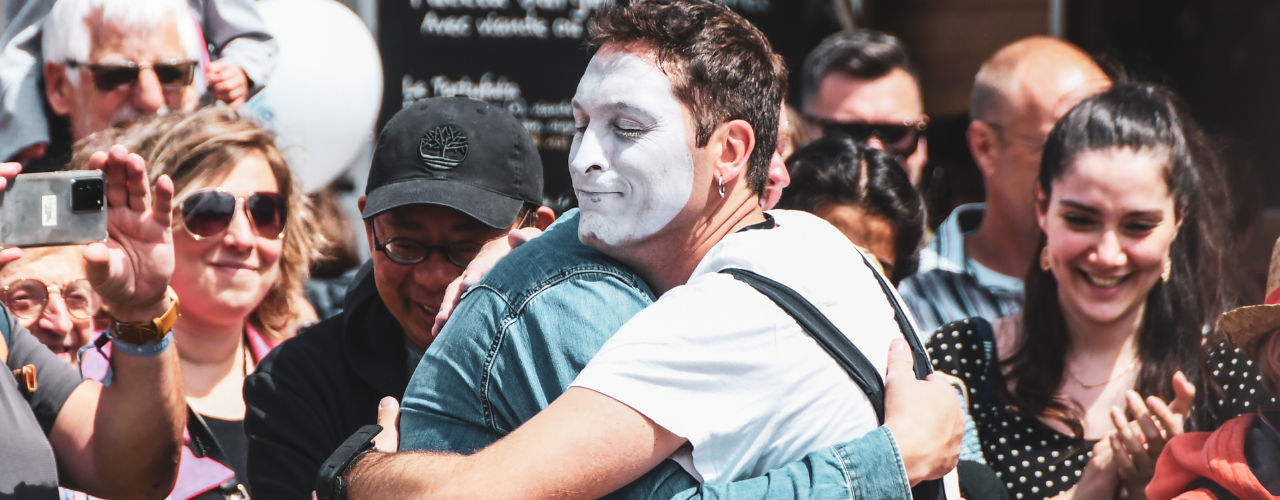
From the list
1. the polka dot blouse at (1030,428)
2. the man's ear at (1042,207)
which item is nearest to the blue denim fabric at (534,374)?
the polka dot blouse at (1030,428)

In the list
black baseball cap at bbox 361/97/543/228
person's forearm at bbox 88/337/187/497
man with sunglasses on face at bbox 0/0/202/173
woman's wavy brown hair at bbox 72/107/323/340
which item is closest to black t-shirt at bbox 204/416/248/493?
woman's wavy brown hair at bbox 72/107/323/340

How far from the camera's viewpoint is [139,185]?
7.96 ft

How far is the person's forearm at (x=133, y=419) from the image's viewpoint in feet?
8.33

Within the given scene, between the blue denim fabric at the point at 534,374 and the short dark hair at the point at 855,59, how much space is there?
303 cm

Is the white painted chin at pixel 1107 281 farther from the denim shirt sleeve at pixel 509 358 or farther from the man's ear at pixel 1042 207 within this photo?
the denim shirt sleeve at pixel 509 358

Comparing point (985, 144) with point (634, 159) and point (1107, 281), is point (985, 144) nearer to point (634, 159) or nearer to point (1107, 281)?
point (1107, 281)

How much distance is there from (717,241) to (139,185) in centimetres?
110

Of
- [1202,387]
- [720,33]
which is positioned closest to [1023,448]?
[1202,387]

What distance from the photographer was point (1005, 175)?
4.49m

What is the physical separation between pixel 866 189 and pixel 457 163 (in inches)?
52.2

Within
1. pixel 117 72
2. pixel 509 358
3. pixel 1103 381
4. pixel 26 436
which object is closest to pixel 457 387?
pixel 509 358

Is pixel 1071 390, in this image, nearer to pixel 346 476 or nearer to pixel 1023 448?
pixel 1023 448

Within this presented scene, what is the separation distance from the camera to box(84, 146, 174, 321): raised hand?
2387mm

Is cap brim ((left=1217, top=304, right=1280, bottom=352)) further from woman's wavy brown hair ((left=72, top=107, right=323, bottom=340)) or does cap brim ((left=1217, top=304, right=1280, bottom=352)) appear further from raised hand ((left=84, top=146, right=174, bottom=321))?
woman's wavy brown hair ((left=72, top=107, right=323, bottom=340))
